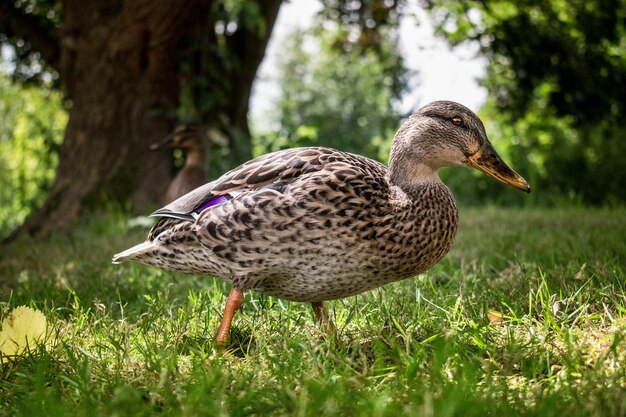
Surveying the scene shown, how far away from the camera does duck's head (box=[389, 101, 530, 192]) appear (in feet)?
9.64

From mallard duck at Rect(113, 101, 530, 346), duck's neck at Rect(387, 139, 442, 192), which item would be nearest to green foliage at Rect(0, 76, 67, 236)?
mallard duck at Rect(113, 101, 530, 346)

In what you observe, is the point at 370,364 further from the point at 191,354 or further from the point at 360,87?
the point at 360,87

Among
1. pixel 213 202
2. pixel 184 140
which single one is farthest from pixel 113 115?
pixel 213 202

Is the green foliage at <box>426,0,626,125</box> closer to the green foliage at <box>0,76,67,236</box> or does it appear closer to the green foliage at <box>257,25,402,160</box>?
the green foliage at <box>257,25,402,160</box>

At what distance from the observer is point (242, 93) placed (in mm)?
8195

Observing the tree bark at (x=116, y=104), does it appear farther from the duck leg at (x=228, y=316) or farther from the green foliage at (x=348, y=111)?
the duck leg at (x=228, y=316)

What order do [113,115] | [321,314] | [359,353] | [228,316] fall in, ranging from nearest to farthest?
[359,353] < [228,316] < [321,314] < [113,115]

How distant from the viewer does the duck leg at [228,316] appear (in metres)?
2.70

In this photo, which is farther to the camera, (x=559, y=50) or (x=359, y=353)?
(x=559, y=50)

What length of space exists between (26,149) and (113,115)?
412cm

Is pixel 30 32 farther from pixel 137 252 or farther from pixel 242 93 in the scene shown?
pixel 137 252

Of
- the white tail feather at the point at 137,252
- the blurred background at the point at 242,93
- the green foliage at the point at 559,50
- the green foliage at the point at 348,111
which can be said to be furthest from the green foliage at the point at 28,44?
the white tail feather at the point at 137,252

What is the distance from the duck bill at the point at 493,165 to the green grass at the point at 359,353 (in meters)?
0.44

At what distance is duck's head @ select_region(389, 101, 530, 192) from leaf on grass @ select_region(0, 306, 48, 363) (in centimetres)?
154
